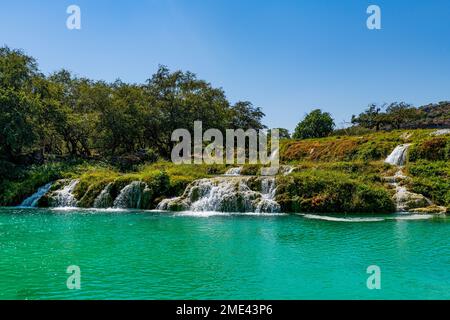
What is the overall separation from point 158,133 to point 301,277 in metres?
41.0

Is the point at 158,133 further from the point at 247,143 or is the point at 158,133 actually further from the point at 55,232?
the point at 55,232

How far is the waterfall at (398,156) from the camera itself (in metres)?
31.5

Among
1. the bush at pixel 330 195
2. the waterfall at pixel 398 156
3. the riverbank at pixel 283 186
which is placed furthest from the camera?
the waterfall at pixel 398 156

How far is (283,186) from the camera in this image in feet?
84.1

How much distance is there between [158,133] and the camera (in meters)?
49.8

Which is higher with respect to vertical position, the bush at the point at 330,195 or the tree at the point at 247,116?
the tree at the point at 247,116

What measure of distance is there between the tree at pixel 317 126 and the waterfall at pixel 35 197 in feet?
129

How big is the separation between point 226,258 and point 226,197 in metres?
13.0

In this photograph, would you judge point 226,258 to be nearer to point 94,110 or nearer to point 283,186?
point 283,186

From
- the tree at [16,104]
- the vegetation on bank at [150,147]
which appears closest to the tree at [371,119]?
the vegetation on bank at [150,147]

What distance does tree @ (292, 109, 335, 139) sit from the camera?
201ft

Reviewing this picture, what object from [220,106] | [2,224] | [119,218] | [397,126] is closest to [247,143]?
[220,106]

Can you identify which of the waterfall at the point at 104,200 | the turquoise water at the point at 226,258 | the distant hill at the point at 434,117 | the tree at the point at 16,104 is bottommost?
the turquoise water at the point at 226,258

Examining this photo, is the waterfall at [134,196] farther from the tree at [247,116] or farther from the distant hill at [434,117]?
the distant hill at [434,117]
